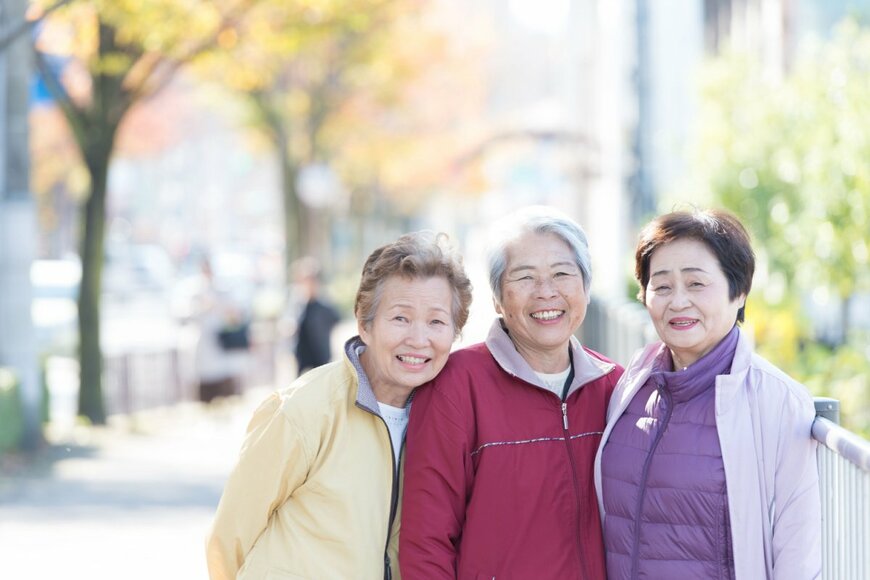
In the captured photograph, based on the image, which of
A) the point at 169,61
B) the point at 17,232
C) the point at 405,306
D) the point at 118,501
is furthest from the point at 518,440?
the point at 169,61

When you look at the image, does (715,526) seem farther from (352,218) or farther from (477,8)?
(477,8)

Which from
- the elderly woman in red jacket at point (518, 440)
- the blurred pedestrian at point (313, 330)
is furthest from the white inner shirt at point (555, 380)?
the blurred pedestrian at point (313, 330)

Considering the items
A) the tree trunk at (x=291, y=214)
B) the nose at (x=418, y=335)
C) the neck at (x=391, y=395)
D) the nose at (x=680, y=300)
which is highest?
the tree trunk at (x=291, y=214)

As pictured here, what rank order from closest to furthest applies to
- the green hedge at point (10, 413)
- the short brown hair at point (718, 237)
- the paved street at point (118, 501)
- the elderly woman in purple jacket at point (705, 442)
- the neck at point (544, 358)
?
the elderly woman in purple jacket at point (705, 442)
the short brown hair at point (718, 237)
the neck at point (544, 358)
the paved street at point (118, 501)
the green hedge at point (10, 413)

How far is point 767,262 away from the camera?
46.0ft

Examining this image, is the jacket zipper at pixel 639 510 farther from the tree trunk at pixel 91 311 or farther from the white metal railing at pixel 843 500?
the tree trunk at pixel 91 311

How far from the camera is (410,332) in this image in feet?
11.6

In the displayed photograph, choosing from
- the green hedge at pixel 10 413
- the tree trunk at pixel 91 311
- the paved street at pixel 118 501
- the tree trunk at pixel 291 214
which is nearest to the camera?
the paved street at pixel 118 501

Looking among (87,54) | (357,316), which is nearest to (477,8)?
(87,54)

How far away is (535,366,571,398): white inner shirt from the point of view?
3.62 meters

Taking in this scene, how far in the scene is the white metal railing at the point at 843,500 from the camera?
2.93 metres

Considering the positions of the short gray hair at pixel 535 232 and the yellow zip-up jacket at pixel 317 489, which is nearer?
the yellow zip-up jacket at pixel 317 489

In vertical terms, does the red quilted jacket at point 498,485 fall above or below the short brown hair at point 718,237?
below

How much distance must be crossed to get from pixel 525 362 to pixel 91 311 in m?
11.6
